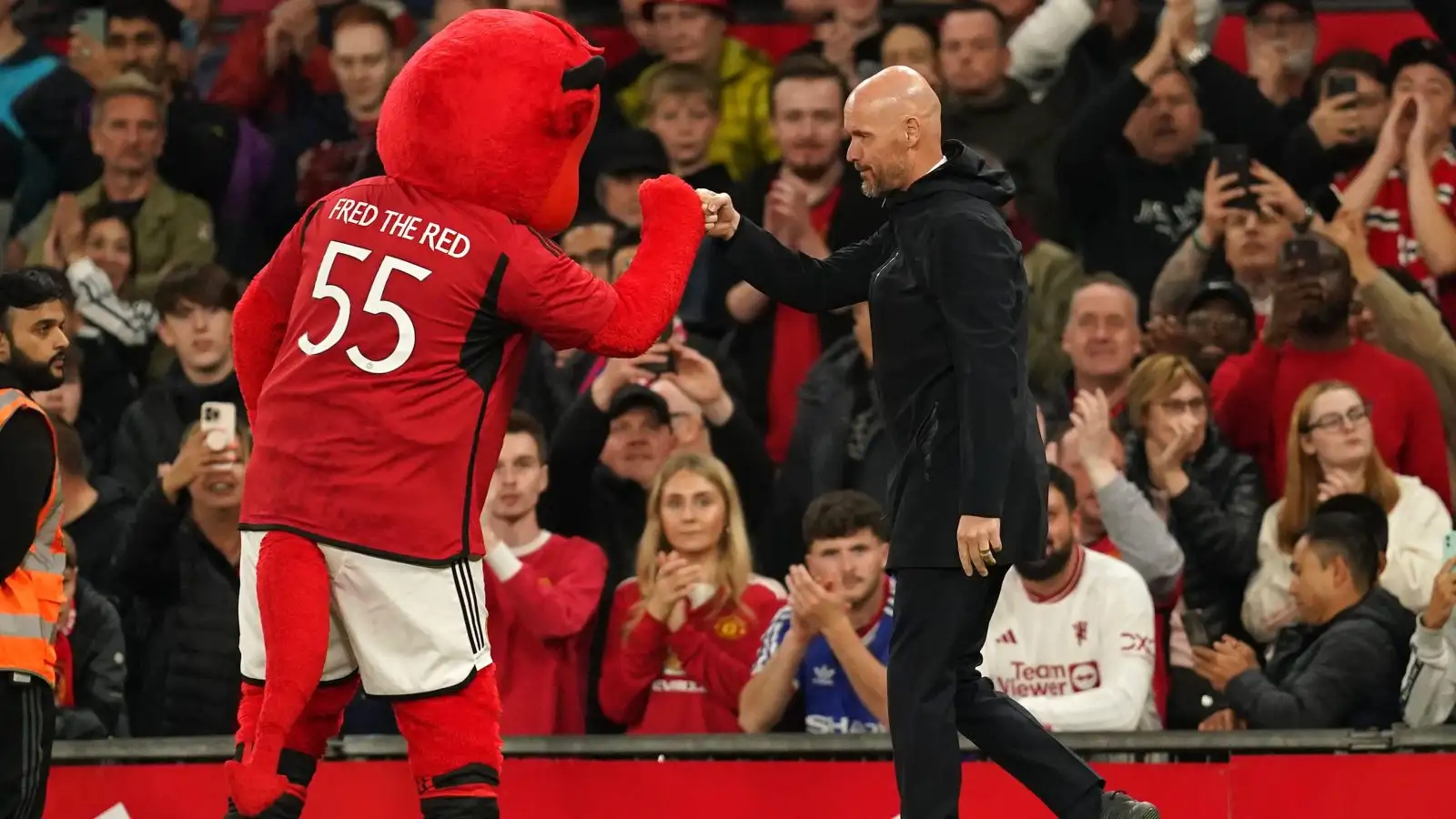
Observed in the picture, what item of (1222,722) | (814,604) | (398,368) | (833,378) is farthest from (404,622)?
(833,378)

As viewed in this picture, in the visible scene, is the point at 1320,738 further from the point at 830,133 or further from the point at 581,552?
the point at 830,133

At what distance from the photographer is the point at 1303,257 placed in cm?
756

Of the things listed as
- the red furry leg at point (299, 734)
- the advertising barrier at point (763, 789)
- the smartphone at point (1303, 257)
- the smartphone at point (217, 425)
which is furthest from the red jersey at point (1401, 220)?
the red furry leg at point (299, 734)

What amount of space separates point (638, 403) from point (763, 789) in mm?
2041

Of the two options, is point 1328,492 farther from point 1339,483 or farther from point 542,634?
point 542,634

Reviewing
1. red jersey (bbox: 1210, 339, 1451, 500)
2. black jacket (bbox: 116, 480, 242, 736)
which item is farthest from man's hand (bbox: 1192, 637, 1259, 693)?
black jacket (bbox: 116, 480, 242, 736)

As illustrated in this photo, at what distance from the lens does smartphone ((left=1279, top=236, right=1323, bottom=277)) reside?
7.55 meters

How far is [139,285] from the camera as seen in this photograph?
29.6ft

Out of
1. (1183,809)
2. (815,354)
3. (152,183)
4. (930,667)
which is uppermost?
(152,183)

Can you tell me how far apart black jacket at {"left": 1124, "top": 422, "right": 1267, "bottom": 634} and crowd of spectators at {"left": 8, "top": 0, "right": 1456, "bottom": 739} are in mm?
12

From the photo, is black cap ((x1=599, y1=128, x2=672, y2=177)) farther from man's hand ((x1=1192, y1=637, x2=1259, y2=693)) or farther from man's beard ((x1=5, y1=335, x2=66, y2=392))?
man's beard ((x1=5, y1=335, x2=66, y2=392))

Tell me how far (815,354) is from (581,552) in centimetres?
143

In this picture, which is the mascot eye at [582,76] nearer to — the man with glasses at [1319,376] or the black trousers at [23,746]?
the black trousers at [23,746]

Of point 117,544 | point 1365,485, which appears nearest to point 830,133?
point 1365,485
